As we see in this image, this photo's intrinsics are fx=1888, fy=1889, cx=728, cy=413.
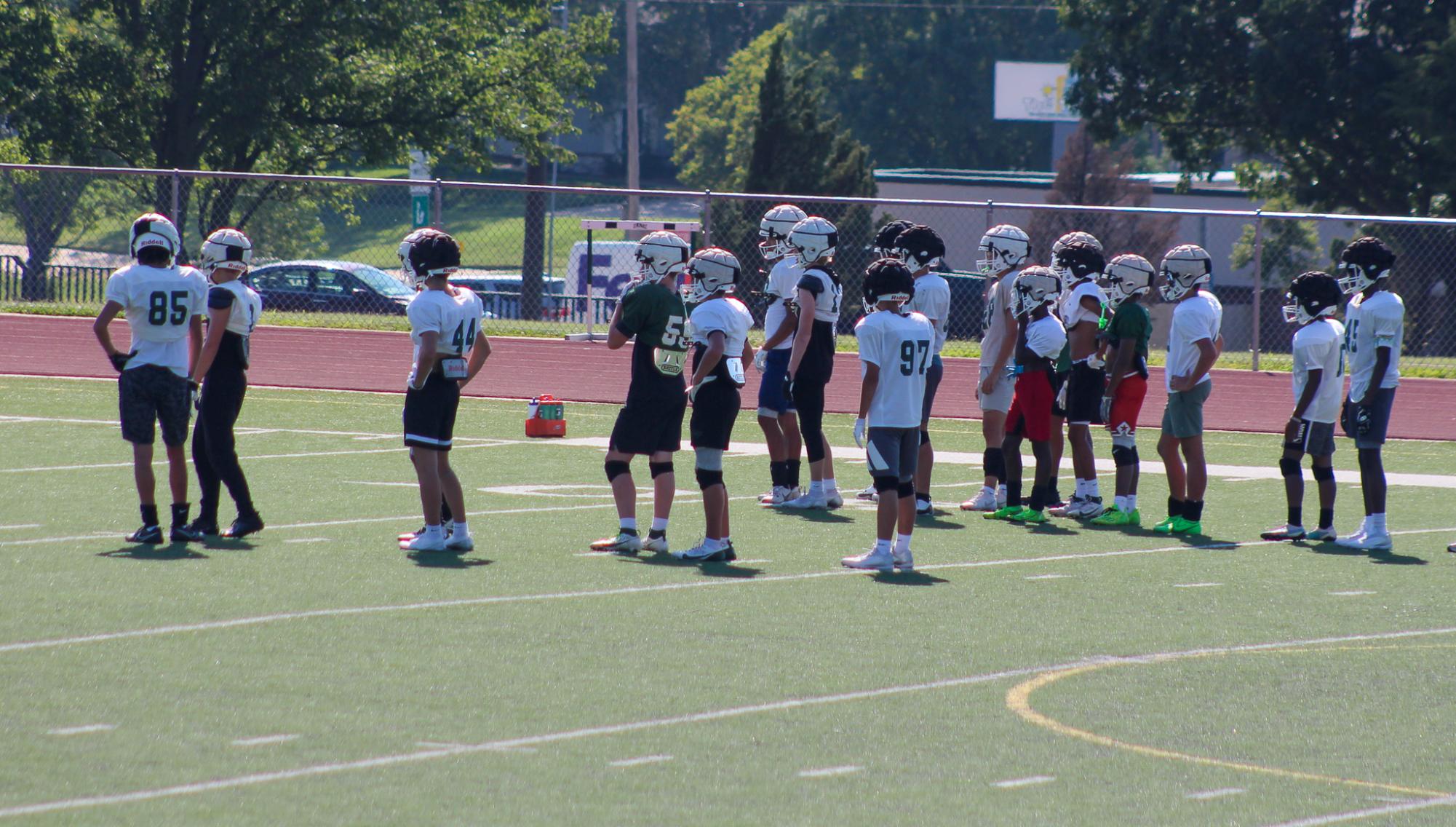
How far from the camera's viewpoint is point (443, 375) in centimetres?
1002

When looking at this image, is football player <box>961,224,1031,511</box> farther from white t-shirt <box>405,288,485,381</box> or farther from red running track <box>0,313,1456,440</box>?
red running track <box>0,313,1456,440</box>

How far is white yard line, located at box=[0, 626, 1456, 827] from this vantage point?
5453 mm

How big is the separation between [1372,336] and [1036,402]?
2.17 meters

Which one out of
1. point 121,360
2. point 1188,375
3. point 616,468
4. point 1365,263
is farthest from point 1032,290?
point 121,360

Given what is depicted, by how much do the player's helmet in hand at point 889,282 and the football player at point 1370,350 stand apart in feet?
9.28

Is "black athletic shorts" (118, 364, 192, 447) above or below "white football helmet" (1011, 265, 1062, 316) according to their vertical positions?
below

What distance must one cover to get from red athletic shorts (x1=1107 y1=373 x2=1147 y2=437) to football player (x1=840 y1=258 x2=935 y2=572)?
242cm

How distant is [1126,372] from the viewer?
38.9 ft

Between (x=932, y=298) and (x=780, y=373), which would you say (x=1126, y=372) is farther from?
(x=780, y=373)

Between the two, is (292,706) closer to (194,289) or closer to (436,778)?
(436,778)

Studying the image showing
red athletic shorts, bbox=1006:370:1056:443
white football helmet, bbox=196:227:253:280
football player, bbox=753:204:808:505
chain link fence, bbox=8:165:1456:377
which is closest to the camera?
white football helmet, bbox=196:227:253:280

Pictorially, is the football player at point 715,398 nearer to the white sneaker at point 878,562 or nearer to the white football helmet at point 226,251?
the white sneaker at point 878,562

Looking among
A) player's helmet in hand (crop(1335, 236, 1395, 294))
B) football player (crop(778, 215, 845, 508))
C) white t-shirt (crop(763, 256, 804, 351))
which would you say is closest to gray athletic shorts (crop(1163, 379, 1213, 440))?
player's helmet in hand (crop(1335, 236, 1395, 294))

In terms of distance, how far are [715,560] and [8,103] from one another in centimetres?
2478
